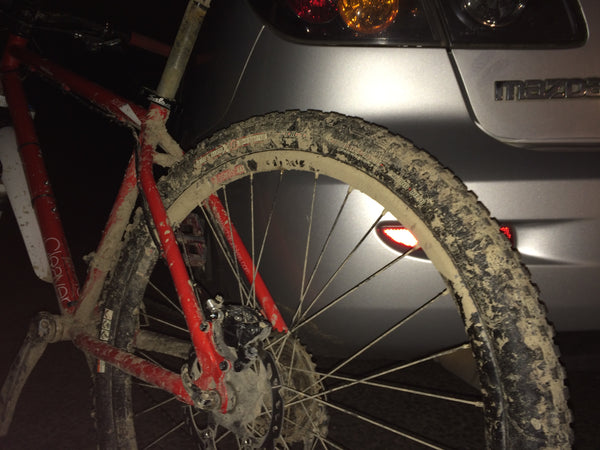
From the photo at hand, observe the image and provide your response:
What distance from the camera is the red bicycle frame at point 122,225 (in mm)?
1339

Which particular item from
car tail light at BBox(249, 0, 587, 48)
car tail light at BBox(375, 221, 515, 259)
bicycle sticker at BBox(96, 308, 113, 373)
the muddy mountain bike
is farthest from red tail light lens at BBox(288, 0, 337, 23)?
bicycle sticker at BBox(96, 308, 113, 373)

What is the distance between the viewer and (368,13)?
130 cm

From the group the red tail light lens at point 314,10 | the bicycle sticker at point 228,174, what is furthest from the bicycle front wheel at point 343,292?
the red tail light lens at point 314,10

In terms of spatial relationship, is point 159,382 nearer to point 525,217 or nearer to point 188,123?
point 188,123

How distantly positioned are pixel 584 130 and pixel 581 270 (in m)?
0.37

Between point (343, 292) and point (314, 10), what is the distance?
800 mm

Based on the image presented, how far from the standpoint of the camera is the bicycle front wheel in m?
0.94

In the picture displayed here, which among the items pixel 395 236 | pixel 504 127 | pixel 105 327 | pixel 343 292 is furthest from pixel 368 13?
pixel 105 327

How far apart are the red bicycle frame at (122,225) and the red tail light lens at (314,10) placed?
0.88 ft

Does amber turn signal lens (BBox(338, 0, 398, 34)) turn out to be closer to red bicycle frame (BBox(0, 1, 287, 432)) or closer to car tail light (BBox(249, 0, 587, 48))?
car tail light (BBox(249, 0, 587, 48))

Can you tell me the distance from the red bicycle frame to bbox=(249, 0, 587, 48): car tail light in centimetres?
43

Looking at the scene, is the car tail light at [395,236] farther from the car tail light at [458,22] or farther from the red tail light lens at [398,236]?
the car tail light at [458,22]

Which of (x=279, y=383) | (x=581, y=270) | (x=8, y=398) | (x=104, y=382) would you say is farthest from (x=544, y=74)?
(x=8, y=398)

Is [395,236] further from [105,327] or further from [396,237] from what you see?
[105,327]
